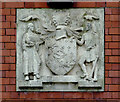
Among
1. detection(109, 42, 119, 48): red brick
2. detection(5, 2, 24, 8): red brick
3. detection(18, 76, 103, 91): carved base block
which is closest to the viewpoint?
detection(18, 76, 103, 91): carved base block

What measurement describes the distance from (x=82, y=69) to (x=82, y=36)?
607 mm

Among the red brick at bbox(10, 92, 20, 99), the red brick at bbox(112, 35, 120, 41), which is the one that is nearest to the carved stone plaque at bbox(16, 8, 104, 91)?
the red brick at bbox(10, 92, 20, 99)

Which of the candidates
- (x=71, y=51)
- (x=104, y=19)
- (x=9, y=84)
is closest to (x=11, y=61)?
(x=9, y=84)

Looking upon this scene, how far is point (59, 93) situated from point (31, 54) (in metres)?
0.88

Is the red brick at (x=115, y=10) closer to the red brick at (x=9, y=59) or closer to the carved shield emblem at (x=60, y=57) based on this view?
the carved shield emblem at (x=60, y=57)

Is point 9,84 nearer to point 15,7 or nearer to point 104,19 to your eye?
point 15,7

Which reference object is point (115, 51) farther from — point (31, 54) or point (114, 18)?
point (31, 54)

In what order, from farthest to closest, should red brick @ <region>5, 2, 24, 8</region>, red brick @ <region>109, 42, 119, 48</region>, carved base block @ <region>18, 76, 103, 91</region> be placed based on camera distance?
red brick @ <region>5, 2, 24, 8</region> < red brick @ <region>109, 42, 119, 48</region> < carved base block @ <region>18, 76, 103, 91</region>

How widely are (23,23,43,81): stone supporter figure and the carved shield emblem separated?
0.67 ft

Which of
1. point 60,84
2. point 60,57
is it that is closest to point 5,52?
point 60,57

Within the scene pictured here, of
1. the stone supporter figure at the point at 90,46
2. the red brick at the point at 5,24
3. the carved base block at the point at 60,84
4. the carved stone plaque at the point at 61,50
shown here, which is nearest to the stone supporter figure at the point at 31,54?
the carved stone plaque at the point at 61,50

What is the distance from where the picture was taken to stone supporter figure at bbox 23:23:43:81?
10.9 metres

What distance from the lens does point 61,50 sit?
10.9 metres

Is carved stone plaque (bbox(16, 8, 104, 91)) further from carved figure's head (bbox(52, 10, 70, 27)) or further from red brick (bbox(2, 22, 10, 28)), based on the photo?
red brick (bbox(2, 22, 10, 28))
